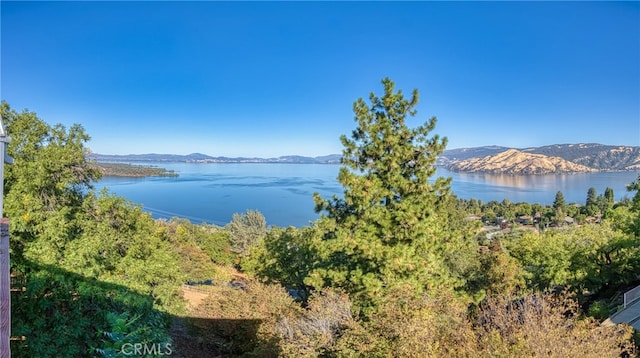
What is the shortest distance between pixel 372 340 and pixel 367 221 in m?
3.04

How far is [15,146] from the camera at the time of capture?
8.72 m

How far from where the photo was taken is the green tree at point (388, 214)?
290 inches

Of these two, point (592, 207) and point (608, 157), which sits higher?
point (608, 157)

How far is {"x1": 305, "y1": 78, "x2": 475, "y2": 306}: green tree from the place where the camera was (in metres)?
7.37

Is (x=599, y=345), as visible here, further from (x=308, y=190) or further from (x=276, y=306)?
(x=308, y=190)

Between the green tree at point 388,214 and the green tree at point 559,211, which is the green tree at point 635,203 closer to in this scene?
the green tree at point 388,214

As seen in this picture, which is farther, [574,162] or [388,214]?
[574,162]

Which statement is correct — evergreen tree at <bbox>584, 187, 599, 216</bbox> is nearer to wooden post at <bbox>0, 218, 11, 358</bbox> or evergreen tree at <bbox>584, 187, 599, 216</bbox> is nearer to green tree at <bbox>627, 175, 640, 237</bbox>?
green tree at <bbox>627, 175, 640, 237</bbox>

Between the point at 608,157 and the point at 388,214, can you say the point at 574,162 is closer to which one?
the point at 608,157

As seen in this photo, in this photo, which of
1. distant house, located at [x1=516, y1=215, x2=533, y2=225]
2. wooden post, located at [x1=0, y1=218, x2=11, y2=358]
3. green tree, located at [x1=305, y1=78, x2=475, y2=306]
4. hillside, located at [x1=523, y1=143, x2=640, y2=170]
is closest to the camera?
wooden post, located at [x1=0, y1=218, x2=11, y2=358]

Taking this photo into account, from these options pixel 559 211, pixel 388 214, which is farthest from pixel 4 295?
pixel 559 211

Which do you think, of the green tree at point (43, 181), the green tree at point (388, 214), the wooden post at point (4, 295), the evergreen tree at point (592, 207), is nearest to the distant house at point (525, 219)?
the evergreen tree at point (592, 207)

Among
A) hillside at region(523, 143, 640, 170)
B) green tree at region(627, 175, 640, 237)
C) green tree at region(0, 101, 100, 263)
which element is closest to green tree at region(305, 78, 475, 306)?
green tree at region(0, 101, 100, 263)

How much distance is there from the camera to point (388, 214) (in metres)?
7.67
